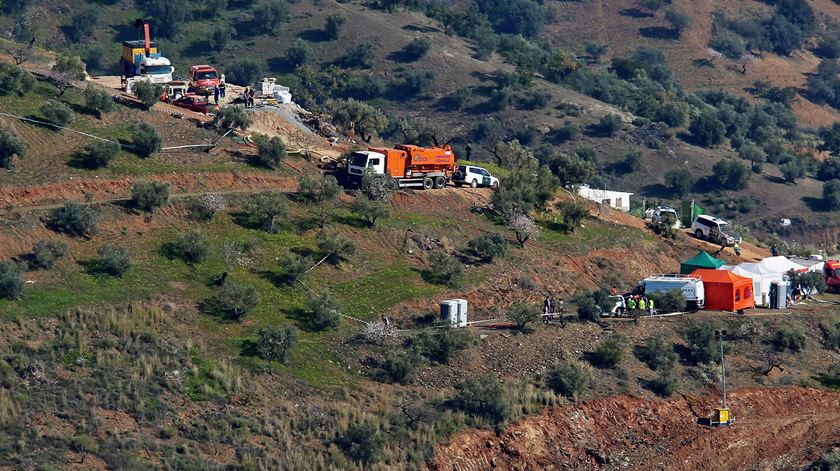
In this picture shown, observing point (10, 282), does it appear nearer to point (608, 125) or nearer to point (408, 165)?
point (408, 165)

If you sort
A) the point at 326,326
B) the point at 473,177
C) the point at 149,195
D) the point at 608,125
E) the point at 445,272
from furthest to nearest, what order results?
1. the point at 608,125
2. the point at 473,177
3. the point at 445,272
4. the point at 149,195
5. the point at 326,326

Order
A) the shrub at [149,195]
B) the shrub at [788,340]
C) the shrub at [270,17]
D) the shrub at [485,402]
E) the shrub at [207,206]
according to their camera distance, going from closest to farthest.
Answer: the shrub at [485,402]
the shrub at [149,195]
the shrub at [207,206]
the shrub at [788,340]
the shrub at [270,17]

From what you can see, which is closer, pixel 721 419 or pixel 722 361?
pixel 721 419

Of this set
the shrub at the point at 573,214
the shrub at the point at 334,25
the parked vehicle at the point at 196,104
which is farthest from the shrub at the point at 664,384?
the shrub at the point at 334,25

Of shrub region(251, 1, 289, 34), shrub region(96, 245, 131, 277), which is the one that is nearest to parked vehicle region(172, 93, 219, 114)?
shrub region(96, 245, 131, 277)

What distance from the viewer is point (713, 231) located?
75.6 metres

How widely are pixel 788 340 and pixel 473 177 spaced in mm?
17992

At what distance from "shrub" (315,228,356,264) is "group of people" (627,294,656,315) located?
1234cm

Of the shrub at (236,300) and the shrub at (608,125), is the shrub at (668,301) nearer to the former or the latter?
the shrub at (236,300)

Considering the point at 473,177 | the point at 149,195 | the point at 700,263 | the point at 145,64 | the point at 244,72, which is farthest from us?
the point at 244,72

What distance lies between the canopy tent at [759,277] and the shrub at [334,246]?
1899 centimetres

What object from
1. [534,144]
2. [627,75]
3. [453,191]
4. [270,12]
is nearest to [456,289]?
[453,191]

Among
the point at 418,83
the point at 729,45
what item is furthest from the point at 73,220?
the point at 729,45

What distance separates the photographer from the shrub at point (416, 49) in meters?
118
